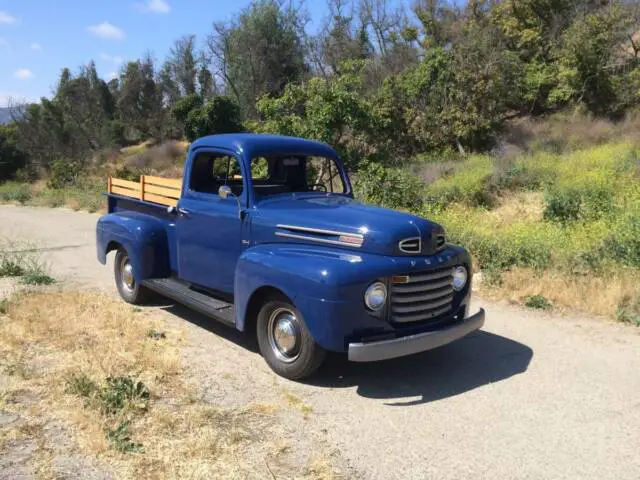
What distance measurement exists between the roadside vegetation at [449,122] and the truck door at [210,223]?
3.93 meters

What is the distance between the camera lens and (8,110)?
4334 cm

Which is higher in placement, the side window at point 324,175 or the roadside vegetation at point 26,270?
the side window at point 324,175

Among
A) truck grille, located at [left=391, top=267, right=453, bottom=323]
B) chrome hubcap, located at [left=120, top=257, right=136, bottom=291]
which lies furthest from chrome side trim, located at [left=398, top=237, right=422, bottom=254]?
chrome hubcap, located at [left=120, top=257, right=136, bottom=291]

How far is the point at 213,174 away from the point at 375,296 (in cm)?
279

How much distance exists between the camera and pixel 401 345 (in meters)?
4.46

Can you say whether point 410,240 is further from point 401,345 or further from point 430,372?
point 430,372

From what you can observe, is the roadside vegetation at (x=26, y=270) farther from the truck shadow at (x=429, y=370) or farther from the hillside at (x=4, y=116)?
the hillside at (x=4, y=116)

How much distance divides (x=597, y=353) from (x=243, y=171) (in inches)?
154

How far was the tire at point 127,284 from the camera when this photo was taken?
23.8 feet

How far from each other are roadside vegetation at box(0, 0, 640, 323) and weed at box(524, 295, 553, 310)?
0.43 feet

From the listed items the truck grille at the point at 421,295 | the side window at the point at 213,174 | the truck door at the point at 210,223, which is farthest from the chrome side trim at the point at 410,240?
the side window at the point at 213,174

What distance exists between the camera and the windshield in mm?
5961

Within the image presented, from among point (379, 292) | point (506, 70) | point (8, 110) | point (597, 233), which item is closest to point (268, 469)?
point (379, 292)

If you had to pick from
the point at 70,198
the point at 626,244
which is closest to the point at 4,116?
the point at 70,198
